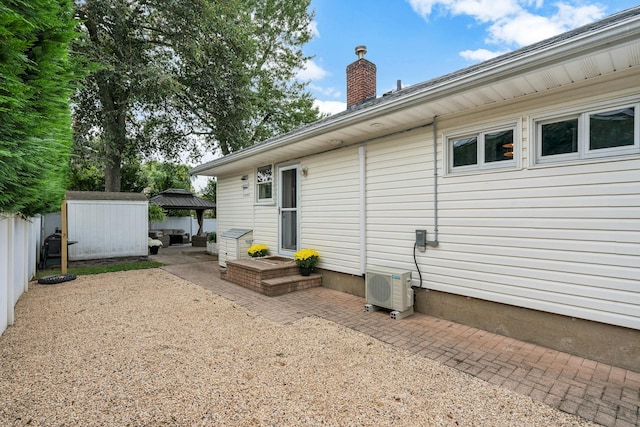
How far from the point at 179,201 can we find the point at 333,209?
11587 millimetres

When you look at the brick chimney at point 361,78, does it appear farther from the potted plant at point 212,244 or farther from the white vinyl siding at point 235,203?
the potted plant at point 212,244

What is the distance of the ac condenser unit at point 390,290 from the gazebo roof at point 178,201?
473 inches

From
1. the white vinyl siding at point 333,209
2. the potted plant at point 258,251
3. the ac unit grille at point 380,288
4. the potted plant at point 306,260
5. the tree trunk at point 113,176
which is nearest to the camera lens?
the ac unit grille at point 380,288

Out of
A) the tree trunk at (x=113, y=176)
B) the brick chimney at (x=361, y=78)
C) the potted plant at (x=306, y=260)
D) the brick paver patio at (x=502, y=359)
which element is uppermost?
the brick chimney at (x=361, y=78)

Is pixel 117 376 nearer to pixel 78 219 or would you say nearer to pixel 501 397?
pixel 501 397

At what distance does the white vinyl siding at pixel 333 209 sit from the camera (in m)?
5.62

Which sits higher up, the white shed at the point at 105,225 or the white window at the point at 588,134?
the white window at the point at 588,134

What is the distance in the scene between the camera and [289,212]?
7.25 m

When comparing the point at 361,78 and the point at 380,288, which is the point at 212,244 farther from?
the point at 380,288

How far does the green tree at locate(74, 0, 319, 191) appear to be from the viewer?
1037 centimetres

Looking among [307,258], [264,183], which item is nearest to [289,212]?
[264,183]

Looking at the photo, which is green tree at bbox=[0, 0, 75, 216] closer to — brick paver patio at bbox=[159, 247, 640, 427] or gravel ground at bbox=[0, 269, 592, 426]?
gravel ground at bbox=[0, 269, 592, 426]

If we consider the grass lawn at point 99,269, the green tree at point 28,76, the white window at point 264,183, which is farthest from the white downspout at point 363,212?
the grass lawn at point 99,269

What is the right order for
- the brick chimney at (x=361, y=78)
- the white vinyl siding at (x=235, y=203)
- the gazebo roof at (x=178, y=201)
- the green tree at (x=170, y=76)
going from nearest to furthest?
the brick chimney at (x=361, y=78) < the white vinyl siding at (x=235, y=203) < the green tree at (x=170, y=76) < the gazebo roof at (x=178, y=201)
